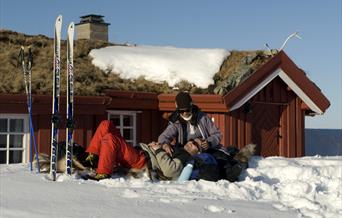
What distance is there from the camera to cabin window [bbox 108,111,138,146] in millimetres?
12802

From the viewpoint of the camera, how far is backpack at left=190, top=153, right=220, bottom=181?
7.86 m

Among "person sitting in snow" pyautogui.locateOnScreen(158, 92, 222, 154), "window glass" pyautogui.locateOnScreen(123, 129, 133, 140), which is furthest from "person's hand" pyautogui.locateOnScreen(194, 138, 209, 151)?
"window glass" pyautogui.locateOnScreen(123, 129, 133, 140)

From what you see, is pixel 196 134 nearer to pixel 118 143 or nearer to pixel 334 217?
pixel 118 143

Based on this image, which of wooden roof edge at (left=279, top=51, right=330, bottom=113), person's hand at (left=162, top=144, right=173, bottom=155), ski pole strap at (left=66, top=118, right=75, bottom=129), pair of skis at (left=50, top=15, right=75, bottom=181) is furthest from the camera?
wooden roof edge at (left=279, top=51, right=330, bottom=113)

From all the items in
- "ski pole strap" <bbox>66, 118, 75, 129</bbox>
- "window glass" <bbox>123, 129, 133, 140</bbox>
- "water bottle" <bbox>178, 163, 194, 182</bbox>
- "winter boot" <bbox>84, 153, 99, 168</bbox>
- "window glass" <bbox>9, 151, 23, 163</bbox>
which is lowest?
"window glass" <bbox>9, 151, 23, 163</bbox>

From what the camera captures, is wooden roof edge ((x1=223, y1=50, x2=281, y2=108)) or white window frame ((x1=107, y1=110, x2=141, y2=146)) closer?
wooden roof edge ((x1=223, y1=50, x2=281, y2=108))

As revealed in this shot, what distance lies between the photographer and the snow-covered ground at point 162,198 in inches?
212

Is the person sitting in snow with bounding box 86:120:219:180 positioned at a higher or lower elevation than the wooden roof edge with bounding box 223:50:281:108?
lower

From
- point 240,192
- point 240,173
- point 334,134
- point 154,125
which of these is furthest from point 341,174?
point 334,134

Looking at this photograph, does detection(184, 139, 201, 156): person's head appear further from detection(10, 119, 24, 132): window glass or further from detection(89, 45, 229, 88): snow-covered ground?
detection(89, 45, 229, 88): snow-covered ground

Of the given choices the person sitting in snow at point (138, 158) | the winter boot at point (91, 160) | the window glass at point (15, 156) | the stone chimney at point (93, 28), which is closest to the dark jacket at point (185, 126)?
the person sitting in snow at point (138, 158)

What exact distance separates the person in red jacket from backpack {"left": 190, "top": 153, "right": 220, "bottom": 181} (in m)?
0.73

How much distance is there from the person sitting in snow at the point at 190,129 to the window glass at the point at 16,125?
3.77 metres

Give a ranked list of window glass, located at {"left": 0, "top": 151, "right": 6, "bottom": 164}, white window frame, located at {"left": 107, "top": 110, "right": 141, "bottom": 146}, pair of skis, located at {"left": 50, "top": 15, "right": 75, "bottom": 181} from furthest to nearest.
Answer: white window frame, located at {"left": 107, "top": 110, "right": 141, "bottom": 146}, window glass, located at {"left": 0, "top": 151, "right": 6, "bottom": 164}, pair of skis, located at {"left": 50, "top": 15, "right": 75, "bottom": 181}
